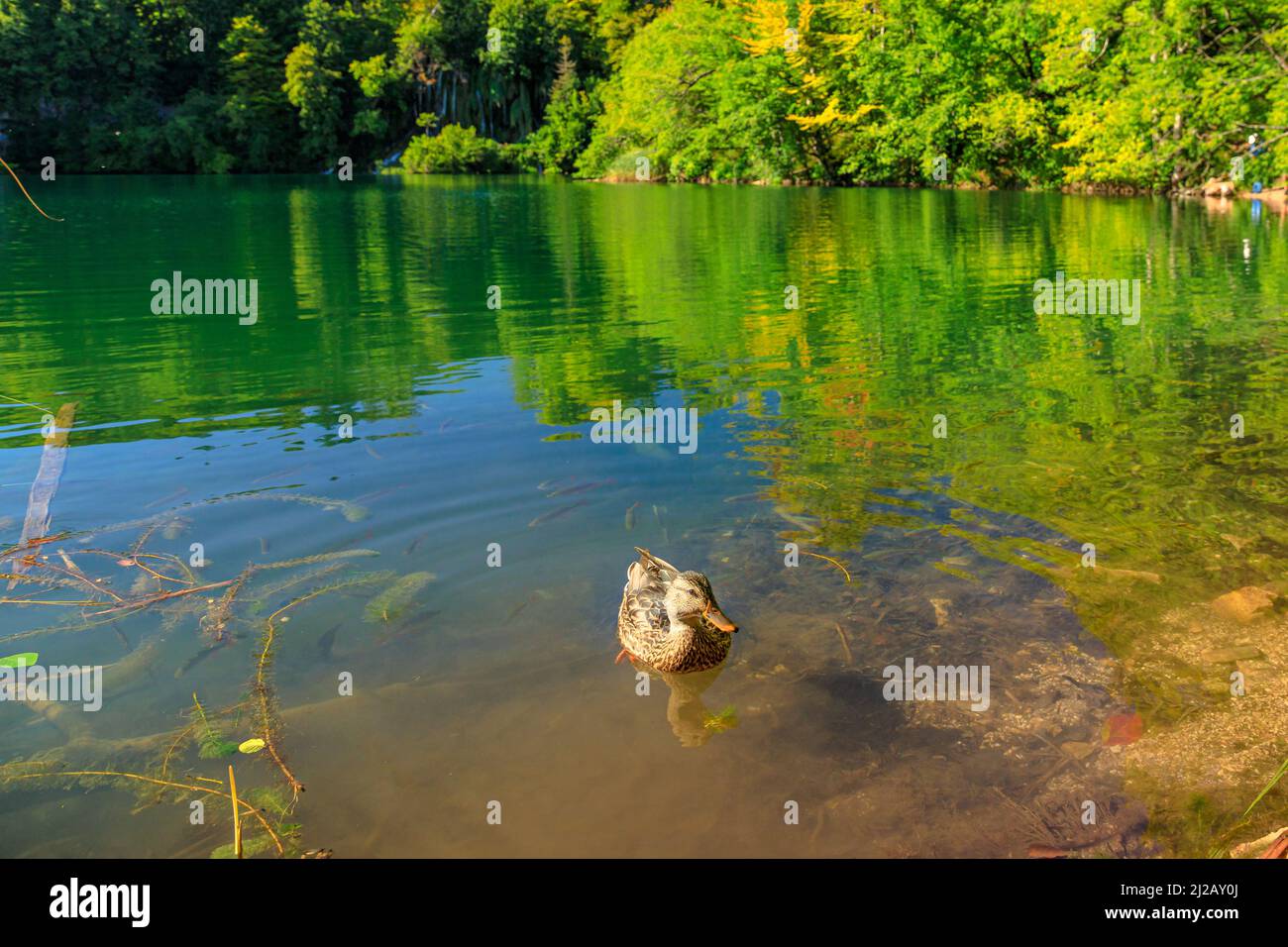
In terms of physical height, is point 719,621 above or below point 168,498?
below

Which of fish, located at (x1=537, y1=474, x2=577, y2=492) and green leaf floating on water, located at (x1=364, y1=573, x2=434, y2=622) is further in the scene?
fish, located at (x1=537, y1=474, x2=577, y2=492)

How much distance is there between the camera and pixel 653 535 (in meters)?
7.23

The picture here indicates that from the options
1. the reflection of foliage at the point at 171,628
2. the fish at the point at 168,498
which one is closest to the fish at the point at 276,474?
the fish at the point at 168,498

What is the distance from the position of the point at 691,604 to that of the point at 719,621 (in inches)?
9.5

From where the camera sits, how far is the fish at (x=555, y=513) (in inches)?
296

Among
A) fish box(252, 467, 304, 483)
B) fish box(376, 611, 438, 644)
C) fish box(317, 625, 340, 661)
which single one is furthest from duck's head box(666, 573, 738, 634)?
fish box(252, 467, 304, 483)

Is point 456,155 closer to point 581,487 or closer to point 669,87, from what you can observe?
point 669,87

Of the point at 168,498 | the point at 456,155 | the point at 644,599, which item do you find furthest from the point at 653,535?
the point at 456,155

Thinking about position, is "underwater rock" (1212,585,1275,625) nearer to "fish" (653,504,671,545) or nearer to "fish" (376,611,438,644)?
"fish" (653,504,671,545)

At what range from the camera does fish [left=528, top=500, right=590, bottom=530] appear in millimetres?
7508

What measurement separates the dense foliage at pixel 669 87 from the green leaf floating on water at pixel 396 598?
39.6 m

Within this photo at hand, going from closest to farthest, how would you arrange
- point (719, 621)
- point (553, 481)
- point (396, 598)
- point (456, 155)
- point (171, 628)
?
point (719, 621) → point (171, 628) → point (396, 598) → point (553, 481) → point (456, 155)

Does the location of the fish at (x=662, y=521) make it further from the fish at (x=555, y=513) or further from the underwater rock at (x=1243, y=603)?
the underwater rock at (x=1243, y=603)
